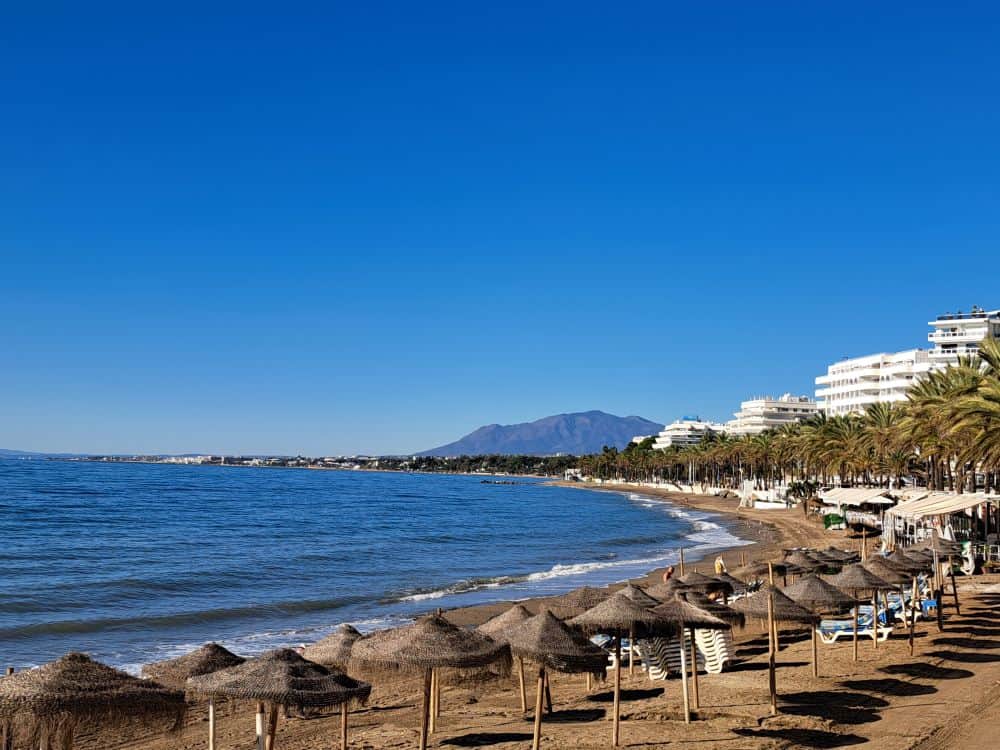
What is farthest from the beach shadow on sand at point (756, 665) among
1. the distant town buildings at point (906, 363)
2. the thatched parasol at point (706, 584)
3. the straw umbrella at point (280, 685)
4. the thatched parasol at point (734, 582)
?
the distant town buildings at point (906, 363)

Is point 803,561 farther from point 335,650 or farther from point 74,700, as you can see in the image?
point 74,700

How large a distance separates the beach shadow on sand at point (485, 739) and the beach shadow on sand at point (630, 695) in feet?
8.85

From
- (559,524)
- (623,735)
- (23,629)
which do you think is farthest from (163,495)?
(623,735)

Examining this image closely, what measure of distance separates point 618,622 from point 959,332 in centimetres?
10110

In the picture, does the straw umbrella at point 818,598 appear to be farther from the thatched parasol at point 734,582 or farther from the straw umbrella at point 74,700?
the straw umbrella at point 74,700

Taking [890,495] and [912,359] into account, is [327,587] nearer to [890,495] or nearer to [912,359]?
[890,495]

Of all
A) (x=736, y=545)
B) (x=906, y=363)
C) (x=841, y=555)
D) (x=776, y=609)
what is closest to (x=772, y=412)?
(x=906, y=363)

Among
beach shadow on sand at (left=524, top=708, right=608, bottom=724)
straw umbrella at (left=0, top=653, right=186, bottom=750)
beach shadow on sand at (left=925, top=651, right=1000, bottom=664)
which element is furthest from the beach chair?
straw umbrella at (left=0, top=653, right=186, bottom=750)

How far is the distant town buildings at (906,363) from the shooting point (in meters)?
97.7

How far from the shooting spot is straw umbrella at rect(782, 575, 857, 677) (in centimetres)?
1590

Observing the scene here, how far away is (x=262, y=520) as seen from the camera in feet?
227

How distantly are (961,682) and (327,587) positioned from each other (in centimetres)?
2309

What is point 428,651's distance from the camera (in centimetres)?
1091

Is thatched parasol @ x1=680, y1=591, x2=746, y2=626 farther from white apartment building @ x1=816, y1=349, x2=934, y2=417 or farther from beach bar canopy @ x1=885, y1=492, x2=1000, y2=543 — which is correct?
white apartment building @ x1=816, y1=349, x2=934, y2=417
